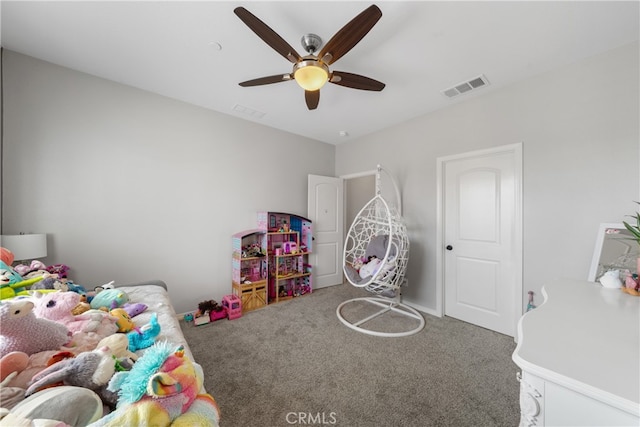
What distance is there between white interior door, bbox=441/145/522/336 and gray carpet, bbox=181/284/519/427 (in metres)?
0.26

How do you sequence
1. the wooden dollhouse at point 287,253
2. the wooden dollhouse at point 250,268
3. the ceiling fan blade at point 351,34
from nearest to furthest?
1. the ceiling fan blade at point 351,34
2. the wooden dollhouse at point 250,268
3. the wooden dollhouse at point 287,253

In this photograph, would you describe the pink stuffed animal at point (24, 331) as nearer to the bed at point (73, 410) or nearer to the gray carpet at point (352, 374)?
the bed at point (73, 410)

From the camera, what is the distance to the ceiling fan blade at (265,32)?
1233 millimetres

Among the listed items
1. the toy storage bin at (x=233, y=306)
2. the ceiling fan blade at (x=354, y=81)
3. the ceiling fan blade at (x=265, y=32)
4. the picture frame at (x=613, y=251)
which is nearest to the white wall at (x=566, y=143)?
the picture frame at (x=613, y=251)

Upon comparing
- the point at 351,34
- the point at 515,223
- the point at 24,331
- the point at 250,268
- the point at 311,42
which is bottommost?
the point at 250,268

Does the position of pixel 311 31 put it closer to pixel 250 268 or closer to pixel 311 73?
pixel 311 73

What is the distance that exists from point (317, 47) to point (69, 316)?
7.42 ft

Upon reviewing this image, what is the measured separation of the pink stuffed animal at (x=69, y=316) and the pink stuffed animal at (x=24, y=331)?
17cm

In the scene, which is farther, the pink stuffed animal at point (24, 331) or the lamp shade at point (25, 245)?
the lamp shade at point (25, 245)

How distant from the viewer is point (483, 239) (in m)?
2.57

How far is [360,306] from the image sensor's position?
3.08 m

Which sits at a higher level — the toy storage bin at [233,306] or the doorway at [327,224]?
the doorway at [327,224]

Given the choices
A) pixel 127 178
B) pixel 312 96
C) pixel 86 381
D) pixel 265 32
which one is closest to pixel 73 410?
pixel 86 381

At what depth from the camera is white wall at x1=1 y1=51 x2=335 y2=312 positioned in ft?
6.61
